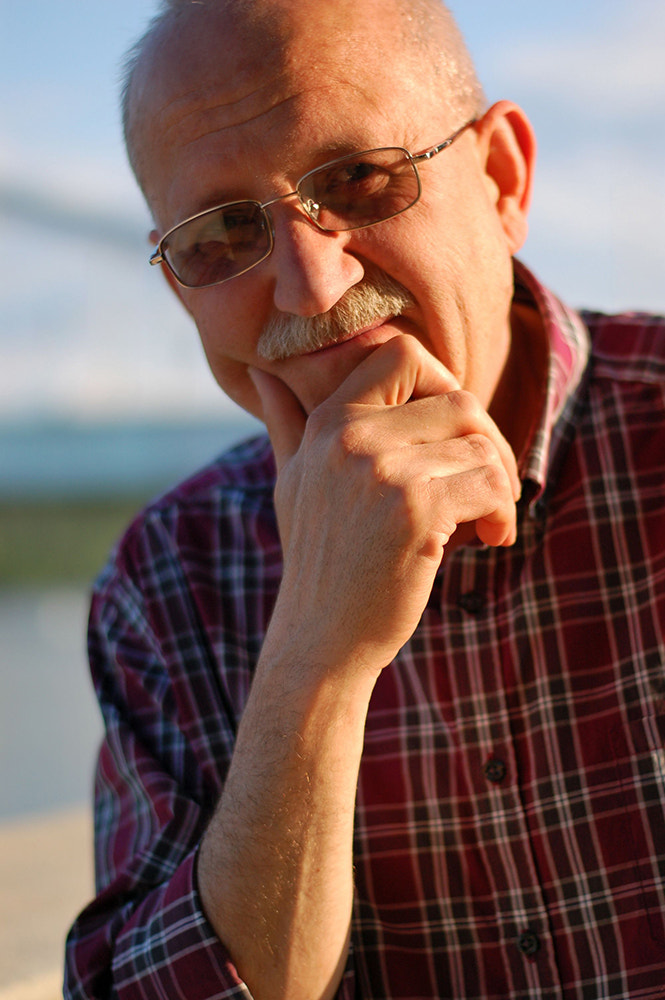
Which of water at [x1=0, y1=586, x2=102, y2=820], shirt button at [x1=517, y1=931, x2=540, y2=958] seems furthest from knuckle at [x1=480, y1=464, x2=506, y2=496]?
water at [x1=0, y1=586, x2=102, y2=820]

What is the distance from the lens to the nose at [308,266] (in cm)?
147

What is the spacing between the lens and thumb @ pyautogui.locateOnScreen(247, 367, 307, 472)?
159cm

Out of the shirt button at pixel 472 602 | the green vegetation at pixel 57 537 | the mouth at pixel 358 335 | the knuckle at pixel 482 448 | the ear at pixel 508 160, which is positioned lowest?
the shirt button at pixel 472 602

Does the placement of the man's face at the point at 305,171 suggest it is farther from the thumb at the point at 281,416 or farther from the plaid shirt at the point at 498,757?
the plaid shirt at the point at 498,757

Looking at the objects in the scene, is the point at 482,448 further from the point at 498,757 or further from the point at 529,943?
the point at 529,943

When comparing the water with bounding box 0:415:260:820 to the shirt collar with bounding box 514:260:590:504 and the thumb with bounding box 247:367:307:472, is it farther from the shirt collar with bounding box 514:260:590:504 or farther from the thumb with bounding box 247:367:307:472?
the shirt collar with bounding box 514:260:590:504

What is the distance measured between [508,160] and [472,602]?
77 cm

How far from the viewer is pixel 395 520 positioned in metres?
1.32

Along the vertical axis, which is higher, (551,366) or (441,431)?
(551,366)

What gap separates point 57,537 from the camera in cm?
1331

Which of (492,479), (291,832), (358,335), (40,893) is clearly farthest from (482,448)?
(40,893)

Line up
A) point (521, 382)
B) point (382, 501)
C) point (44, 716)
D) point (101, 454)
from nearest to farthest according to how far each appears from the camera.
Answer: point (382, 501)
point (521, 382)
point (44, 716)
point (101, 454)

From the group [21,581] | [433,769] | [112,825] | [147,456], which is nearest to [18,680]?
[112,825]

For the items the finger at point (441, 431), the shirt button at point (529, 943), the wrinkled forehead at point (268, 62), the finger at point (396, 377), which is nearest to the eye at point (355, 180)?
the wrinkled forehead at point (268, 62)
